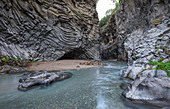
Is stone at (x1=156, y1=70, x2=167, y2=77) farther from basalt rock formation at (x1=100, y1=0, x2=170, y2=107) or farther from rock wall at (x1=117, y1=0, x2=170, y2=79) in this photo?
rock wall at (x1=117, y1=0, x2=170, y2=79)

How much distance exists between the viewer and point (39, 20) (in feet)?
36.6

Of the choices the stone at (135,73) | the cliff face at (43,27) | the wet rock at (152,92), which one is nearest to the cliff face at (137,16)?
the stone at (135,73)

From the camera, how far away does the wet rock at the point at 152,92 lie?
1.91 metres

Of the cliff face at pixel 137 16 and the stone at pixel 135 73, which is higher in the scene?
the cliff face at pixel 137 16

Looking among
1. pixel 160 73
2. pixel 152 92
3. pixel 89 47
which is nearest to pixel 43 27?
pixel 89 47

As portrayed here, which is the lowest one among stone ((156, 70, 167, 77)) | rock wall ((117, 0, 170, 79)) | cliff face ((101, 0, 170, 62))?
stone ((156, 70, 167, 77))

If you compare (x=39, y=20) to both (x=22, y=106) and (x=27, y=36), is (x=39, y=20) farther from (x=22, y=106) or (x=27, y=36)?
(x=22, y=106)

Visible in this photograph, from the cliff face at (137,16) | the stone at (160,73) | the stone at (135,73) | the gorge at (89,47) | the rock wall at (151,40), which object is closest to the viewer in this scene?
the gorge at (89,47)

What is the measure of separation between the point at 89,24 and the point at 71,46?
249 inches

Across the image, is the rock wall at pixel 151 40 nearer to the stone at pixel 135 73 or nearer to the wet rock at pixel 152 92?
the stone at pixel 135 73

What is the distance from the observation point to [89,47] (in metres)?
18.0

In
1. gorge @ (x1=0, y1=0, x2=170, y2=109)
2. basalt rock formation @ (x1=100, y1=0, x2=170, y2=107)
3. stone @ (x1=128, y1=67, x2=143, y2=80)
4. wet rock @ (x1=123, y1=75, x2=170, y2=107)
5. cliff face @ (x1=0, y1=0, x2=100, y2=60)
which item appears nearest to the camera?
wet rock @ (x1=123, y1=75, x2=170, y2=107)

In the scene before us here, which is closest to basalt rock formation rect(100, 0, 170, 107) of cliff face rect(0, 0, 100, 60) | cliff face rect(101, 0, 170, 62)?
cliff face rect(101, 0, 170, 62)

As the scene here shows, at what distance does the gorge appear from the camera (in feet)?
7.23
